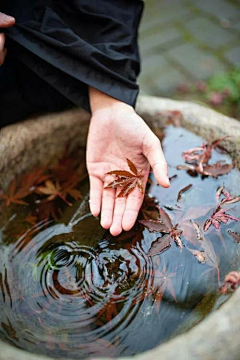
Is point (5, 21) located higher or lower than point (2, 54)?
higher

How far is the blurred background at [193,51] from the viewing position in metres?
2.74

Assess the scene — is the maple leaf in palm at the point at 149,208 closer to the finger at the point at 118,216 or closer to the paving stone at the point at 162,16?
the finger at the point at 118,216

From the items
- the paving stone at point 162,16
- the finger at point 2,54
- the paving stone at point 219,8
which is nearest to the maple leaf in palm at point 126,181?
the finger at point 2,54

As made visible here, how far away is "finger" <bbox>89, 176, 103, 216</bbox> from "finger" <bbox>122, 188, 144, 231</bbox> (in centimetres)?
12

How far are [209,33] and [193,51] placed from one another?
29 centimetres

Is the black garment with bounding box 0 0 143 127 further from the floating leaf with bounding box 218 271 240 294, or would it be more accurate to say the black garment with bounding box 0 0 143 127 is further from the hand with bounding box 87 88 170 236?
the floating leaf with bounding box 218 271 240 294

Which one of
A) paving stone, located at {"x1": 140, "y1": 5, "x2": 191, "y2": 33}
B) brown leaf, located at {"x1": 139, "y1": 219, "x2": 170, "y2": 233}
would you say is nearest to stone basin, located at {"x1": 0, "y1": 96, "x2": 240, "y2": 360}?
brown leaf, located at {"x1": 139, "y1": 219, "x2": 170, "y2": 233}

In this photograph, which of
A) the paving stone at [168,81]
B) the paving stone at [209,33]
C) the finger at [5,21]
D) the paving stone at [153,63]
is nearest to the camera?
the finger at [5,21]

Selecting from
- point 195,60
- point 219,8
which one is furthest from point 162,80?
point 219,8

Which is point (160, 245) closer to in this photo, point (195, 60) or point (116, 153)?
point (116, 153)

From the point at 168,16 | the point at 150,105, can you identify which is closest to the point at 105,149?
the point at 150,105

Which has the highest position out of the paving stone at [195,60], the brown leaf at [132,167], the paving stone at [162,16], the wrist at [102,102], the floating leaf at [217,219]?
the wrist at [102,102]

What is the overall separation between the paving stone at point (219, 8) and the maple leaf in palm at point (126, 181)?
8.64 feet

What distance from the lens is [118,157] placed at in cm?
146
